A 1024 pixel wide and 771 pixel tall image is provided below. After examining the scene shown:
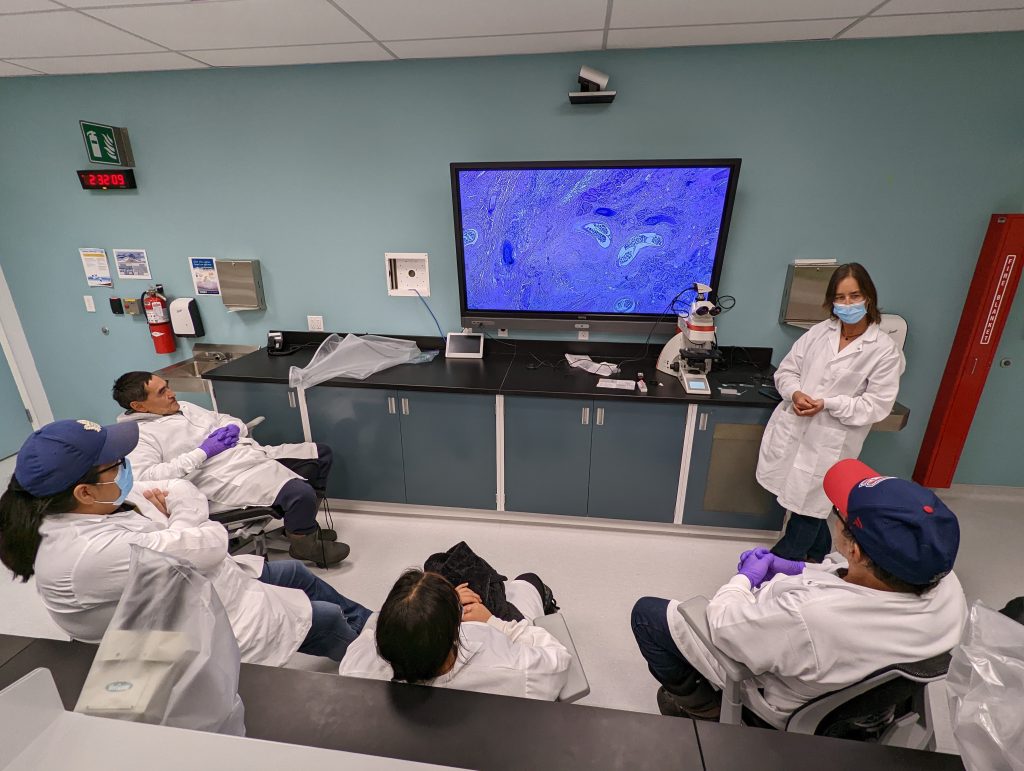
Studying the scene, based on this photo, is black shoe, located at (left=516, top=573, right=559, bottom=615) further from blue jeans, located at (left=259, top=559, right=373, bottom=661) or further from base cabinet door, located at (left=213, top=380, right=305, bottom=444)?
base cabinet door, located at (left=213, top=380, right=305, bottom=444)

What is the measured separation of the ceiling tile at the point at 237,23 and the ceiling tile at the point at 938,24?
2316mm

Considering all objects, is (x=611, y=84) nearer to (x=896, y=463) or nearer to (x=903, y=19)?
(x=903, y=19)

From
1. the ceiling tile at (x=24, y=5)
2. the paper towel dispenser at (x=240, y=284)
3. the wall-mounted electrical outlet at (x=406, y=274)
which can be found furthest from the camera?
the paper towel dispenser at (x=240, y=284)

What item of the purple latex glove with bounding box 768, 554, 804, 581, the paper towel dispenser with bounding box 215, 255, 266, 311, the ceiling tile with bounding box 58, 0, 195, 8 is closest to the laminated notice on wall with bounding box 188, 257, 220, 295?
the paper towel dispenser with bounding box 215, 255, 266, 311

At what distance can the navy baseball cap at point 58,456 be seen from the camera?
48.1 inches

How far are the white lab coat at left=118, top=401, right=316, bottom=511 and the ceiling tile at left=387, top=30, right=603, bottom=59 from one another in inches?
82.2

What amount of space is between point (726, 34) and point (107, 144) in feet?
11.4

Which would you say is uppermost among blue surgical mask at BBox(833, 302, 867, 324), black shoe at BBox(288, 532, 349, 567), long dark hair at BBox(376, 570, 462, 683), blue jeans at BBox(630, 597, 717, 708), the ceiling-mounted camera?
the ceiling-mounted camera

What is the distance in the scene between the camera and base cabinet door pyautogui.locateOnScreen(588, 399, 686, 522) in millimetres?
2547

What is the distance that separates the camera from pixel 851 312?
2074mm

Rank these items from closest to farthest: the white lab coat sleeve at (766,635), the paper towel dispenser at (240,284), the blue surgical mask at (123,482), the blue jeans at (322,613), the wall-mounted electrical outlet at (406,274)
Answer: the white lab coat sleeve at (766,635)
the blue surgical mask at (123,482)
the blue jeans at (322,613)
the wall-mounted electrical outlet at (406,274)
the paper towel dispenser at (240,284)

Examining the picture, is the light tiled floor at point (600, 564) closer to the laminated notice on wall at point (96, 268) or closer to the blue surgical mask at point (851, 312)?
the blue surgical mask at point (851, 312)

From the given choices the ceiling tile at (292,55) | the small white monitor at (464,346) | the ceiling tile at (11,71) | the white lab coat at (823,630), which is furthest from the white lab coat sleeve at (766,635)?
the ceiling tile at (11,71)

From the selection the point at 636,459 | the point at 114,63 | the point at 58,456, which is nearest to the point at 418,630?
the point at 58,456
